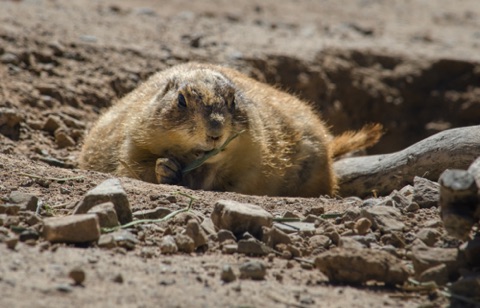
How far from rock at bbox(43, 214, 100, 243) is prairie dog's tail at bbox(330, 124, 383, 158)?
4431 mm

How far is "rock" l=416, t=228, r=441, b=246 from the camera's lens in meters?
4.96

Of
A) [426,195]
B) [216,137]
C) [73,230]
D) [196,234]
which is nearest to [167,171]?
[216,137]

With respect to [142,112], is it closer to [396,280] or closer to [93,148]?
[93,148]

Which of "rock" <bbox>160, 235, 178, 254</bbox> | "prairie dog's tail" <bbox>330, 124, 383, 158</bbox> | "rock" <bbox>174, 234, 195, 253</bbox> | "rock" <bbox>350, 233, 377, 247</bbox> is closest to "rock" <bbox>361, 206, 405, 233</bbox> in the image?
"rock" <bbox>350, 233, 377, 247</bbox>

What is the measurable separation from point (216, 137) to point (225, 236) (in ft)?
6.13

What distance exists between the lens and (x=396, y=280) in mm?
4496

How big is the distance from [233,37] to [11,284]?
787 centimetres

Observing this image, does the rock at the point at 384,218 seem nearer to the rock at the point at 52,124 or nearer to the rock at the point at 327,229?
the rock at the point at 327,229

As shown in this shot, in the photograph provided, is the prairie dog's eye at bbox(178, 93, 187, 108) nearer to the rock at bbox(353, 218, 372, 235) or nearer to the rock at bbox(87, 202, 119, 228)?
the rock at bbox(87, 202, 119, 228)

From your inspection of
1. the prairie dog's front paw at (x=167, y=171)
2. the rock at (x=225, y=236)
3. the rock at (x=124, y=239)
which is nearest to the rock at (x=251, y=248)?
the rock at (x=225, y=236)

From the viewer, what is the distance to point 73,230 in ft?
15.2

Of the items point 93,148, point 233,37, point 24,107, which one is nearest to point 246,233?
point 93,148

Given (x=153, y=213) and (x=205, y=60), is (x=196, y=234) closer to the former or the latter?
(x=153, y=213)

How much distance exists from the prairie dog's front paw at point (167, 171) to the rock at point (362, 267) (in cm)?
269
